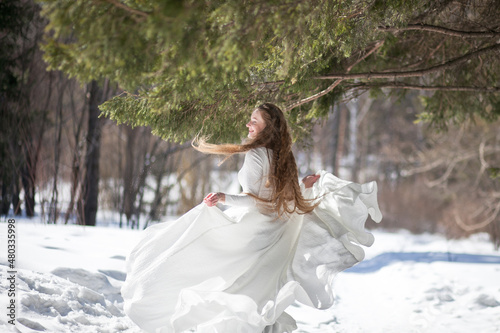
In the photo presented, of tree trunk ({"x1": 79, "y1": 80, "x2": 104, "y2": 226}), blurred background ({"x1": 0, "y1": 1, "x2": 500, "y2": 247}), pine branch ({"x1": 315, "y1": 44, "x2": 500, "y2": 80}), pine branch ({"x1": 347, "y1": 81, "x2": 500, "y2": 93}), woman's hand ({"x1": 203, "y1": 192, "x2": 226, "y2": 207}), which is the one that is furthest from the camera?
tree trunk ({"x1": 79, "y1": 80, "x2": 104, "y2": 226})

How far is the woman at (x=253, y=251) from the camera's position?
358 cm

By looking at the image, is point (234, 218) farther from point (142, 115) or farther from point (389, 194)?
point (389, 194)

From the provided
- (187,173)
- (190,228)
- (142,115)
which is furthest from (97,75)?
(187,173)

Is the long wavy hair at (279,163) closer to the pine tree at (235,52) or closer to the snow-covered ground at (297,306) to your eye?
the pine tree at (235,52)

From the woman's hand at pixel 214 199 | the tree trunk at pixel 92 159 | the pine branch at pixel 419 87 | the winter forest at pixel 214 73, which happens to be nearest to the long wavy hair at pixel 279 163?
the woman's hand at pixel 214 199

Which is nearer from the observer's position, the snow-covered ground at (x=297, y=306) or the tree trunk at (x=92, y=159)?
the snow-covered ground at (x=297, y=306)

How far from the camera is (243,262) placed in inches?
154

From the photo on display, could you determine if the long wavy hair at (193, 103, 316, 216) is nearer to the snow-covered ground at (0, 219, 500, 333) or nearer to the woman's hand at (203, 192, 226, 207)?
the woman's hand at (203, 192, 226, 207)

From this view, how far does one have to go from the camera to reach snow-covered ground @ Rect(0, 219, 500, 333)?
4160 millimetres

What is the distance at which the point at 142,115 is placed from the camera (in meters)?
4.18

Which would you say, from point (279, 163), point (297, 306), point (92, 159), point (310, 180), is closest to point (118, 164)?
point (92, 159)

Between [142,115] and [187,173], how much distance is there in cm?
949

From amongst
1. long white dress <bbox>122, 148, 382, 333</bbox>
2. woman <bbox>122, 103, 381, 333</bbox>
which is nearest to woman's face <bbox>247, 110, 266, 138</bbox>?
woman <bbox>122, 103, 381, 333</bbox>

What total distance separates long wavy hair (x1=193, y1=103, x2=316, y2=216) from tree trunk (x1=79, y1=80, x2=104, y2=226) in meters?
6.89
